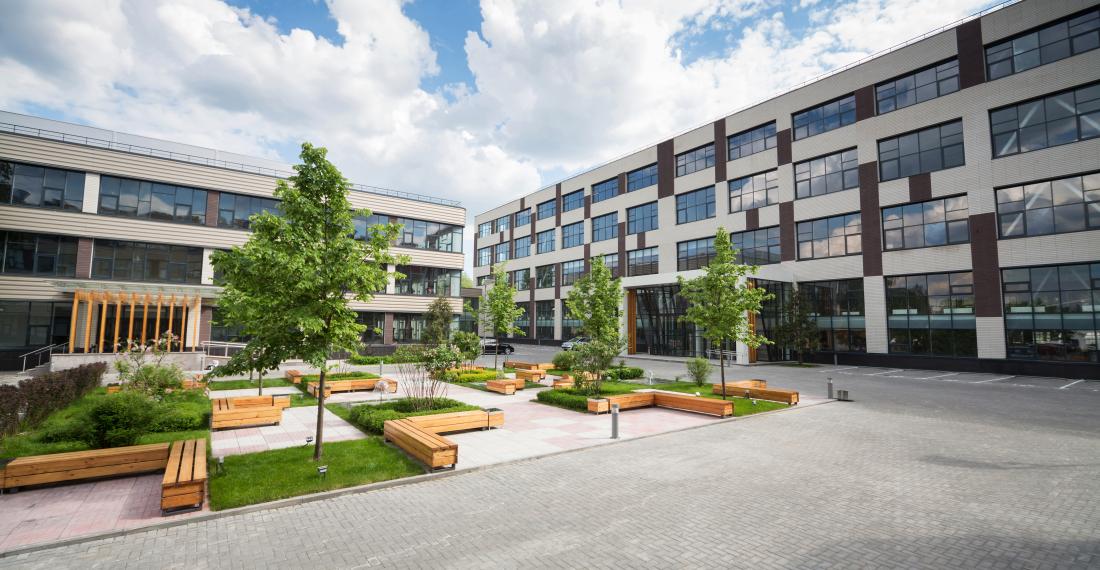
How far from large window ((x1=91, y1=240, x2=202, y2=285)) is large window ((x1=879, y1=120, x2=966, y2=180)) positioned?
46.7 metres

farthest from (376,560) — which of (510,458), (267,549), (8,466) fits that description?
(8,466)

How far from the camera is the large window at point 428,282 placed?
4016 cm

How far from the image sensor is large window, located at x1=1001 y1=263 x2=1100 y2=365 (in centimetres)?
2385

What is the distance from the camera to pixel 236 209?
34.1m

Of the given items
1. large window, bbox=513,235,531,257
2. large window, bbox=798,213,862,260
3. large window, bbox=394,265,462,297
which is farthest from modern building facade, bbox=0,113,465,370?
large window, bbox=513,235,531,257

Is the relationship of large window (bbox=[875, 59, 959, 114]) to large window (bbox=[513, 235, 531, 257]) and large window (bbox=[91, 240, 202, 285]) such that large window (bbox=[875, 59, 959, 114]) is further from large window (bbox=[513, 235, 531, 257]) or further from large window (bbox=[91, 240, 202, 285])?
large window (bbox=[91, 240, 202, 285])

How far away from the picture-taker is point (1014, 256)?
2602 cm

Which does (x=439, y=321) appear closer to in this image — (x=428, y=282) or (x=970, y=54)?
(x=428, y=282)

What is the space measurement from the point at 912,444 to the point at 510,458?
9454mm

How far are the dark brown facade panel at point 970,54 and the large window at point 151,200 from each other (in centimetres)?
4953

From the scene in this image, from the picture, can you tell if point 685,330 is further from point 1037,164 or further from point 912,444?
point 912,444

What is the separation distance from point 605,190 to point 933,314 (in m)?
31.6

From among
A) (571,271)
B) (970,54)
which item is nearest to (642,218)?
(571,271)

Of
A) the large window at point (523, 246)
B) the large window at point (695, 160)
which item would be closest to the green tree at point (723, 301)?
the large window at point (695, 160)
